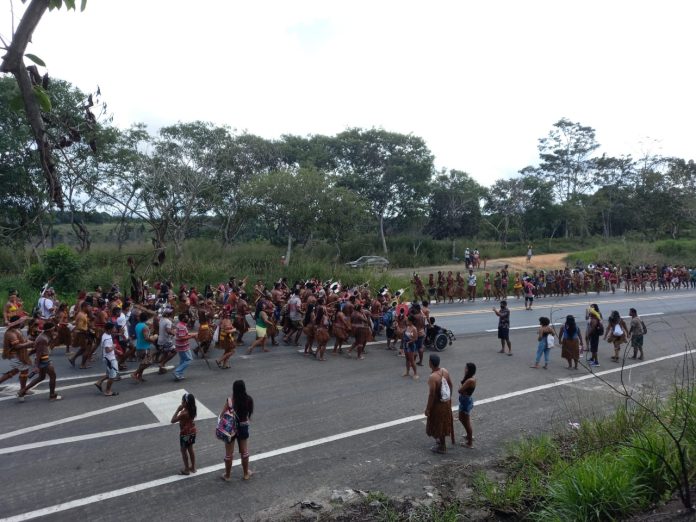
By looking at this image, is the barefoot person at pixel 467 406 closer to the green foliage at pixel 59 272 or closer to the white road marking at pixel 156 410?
the white road marking at pixel 156 410

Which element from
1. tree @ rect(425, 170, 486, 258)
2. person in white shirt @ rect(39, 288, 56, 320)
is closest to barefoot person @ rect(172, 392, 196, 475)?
person in white shirt @ rect(39, 288, 56, 320)

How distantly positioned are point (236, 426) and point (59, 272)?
17.6 meters

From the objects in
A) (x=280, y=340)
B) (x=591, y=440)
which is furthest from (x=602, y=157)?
(x=591, y=440)

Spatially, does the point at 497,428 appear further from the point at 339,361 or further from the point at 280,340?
the point at 280,340

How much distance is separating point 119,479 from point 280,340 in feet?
29.7

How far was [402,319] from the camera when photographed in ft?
48.2

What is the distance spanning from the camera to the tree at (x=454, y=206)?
153 feet

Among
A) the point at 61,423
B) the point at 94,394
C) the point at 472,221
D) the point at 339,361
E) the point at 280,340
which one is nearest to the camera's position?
the point at 61,423

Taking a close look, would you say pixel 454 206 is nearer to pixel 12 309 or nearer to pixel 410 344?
pixel 410 344

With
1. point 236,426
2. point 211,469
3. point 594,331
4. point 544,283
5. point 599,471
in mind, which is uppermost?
point 544,283

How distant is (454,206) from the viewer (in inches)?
1871

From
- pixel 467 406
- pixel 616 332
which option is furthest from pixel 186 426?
pixel 616 332

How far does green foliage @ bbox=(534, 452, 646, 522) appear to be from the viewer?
5.39 meters

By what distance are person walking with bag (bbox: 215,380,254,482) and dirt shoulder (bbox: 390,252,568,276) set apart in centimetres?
3165
